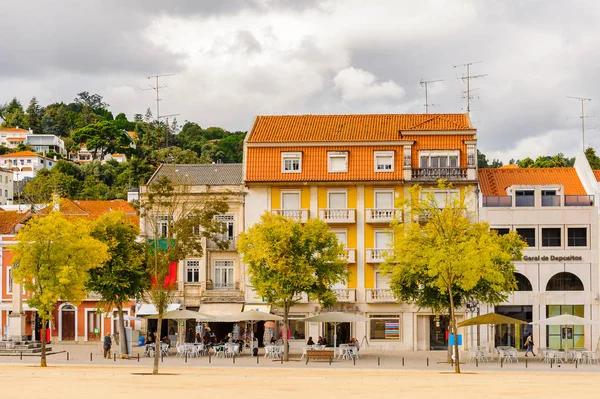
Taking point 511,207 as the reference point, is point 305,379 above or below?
below

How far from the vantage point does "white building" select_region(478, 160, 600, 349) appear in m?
64.6

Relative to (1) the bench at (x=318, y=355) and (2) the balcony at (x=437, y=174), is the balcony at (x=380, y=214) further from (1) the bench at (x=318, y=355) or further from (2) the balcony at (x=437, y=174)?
(1) the bench at (x=318, y=355)

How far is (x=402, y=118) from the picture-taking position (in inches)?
2805

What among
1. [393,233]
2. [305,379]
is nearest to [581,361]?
[393,233]

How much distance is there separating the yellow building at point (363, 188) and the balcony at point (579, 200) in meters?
6.33

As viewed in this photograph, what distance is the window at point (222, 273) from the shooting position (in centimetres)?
6744

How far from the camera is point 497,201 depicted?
6594 centimetres

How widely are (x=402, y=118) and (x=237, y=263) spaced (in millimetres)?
15792

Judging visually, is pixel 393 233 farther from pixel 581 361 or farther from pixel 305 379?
pixel 305 379

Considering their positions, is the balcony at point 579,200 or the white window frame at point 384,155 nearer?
the balcony at point 579,200

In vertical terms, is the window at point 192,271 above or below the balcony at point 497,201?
below

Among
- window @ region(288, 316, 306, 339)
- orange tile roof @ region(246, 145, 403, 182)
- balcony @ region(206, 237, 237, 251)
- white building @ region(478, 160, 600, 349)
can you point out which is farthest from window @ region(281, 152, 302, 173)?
white building @ region(478, 160, 600, 349)

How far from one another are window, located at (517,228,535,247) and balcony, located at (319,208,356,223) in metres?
11.0

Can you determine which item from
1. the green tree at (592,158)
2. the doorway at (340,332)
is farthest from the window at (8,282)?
the green tree at (592,158)
